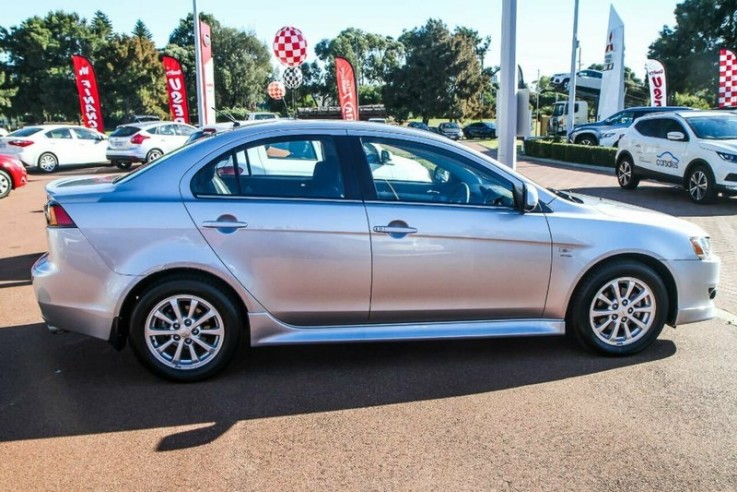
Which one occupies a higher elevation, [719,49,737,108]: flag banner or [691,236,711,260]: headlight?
[719,49,737,108]: flag banner

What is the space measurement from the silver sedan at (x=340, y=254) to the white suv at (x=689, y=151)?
7.51 m

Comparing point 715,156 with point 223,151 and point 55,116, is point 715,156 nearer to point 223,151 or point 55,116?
point 223,151

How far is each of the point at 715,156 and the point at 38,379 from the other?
11022mm

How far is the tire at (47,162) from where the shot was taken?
62.8 feet

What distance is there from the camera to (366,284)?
4.03 metres

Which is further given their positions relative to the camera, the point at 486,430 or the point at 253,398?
the point at 253,398

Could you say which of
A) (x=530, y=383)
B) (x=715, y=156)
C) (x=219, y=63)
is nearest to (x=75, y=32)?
(x=219, y=63)

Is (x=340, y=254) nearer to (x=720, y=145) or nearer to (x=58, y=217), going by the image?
(x=58, y=217)

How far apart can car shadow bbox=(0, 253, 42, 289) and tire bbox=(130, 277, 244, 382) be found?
3.37m

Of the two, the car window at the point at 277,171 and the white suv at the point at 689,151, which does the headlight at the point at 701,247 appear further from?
the white suv at the point at 689,151

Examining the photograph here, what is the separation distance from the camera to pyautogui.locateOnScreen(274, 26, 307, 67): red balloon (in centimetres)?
1933

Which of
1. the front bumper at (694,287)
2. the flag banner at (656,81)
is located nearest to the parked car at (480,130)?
the flag banner at (656,81)

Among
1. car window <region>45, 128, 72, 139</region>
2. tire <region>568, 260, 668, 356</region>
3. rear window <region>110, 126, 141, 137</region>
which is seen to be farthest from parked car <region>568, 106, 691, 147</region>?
tire <region>568, 260, 668, 356</region>

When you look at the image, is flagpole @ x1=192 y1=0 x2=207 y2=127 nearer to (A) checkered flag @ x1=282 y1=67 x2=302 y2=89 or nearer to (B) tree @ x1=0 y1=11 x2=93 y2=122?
(A) checkered flag @ x1=282 y1=67 x2=302 y2=89
